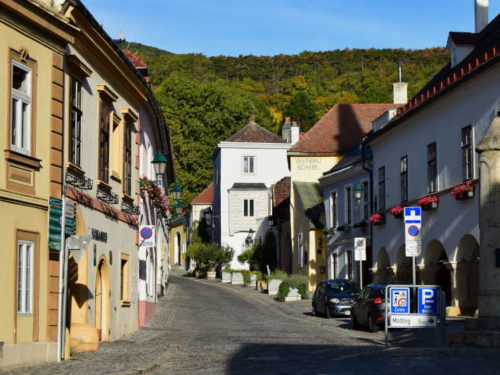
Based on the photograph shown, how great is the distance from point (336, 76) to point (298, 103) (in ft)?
132

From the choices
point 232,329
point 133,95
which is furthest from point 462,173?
point 133,95

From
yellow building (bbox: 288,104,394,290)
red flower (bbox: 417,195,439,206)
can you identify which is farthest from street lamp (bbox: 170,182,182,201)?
yellow building (bbox: 288,104,394,290)

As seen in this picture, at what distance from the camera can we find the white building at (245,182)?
72.5 m

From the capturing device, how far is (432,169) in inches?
1334

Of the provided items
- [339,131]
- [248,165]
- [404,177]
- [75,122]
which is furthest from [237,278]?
[75,122]

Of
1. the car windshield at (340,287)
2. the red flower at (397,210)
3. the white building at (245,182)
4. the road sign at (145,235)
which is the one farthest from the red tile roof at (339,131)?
the road sign at (145,235)

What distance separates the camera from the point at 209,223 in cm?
8206

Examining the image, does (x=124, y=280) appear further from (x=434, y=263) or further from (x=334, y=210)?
(x=334, y=210)

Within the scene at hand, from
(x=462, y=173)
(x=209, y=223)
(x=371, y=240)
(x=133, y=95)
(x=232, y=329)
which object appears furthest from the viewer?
(x=209, y=223)

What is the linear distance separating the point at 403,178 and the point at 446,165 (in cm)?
530

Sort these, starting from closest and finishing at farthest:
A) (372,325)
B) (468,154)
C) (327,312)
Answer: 1. (372,325)
2. (468,154)
3. (327,312)

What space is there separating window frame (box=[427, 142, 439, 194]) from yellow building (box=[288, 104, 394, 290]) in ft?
54.3

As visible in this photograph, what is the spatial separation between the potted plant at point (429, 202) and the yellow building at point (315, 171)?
16838 mm

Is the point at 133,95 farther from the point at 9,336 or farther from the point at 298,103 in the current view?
the point at 298,103
